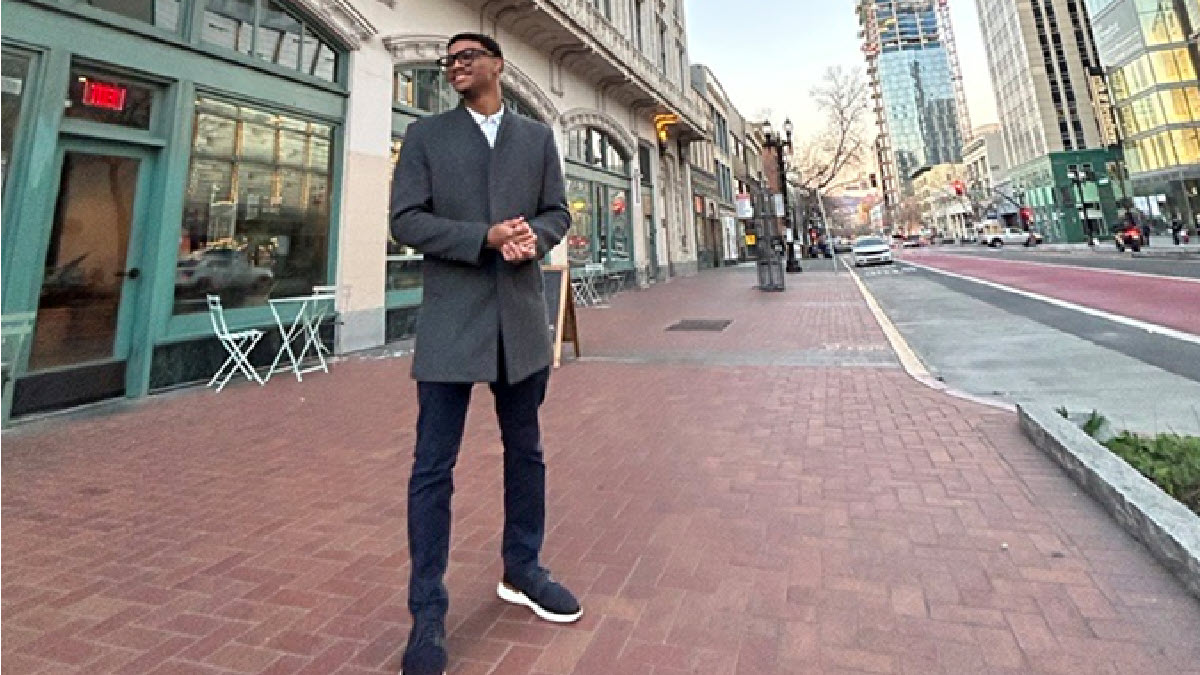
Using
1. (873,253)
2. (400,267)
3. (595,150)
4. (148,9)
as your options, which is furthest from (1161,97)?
(148,9)

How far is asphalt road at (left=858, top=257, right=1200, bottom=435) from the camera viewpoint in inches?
A: 177

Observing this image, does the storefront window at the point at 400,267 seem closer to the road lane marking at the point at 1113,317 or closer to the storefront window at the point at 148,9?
the storefront window at the point at 148,9

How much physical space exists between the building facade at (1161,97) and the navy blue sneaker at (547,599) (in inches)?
2264

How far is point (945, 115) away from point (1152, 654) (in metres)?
164

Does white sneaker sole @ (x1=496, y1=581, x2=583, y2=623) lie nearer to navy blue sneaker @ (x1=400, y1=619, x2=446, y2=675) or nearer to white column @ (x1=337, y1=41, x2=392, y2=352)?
navy blue sneaker @ (x1=400, y1=619, x2=446, y2=675)

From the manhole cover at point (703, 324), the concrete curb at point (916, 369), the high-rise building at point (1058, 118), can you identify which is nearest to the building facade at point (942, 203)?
the high-rise building at point (1058, 118)

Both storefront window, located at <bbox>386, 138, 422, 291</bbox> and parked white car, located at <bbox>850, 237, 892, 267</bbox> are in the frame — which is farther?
parked white car, located at <bbox>850, 237, 892, 267</bbox>

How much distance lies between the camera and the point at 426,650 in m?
1.75

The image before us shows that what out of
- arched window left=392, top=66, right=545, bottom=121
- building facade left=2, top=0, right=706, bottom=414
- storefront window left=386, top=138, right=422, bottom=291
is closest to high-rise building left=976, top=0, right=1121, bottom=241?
arched window left=392, top=66, right=545, bottom=121

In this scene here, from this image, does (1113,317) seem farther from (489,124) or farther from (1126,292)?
(489,124)

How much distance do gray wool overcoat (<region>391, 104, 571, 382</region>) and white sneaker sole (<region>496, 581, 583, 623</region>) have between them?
0.93 m

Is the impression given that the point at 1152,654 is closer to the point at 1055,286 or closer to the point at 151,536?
the point at 151,536

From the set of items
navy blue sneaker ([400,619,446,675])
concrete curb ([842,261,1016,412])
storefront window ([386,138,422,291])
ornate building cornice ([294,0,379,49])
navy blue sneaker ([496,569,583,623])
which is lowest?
concrete curb ([842,261,1016,412])

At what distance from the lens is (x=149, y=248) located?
6242 millimetres
